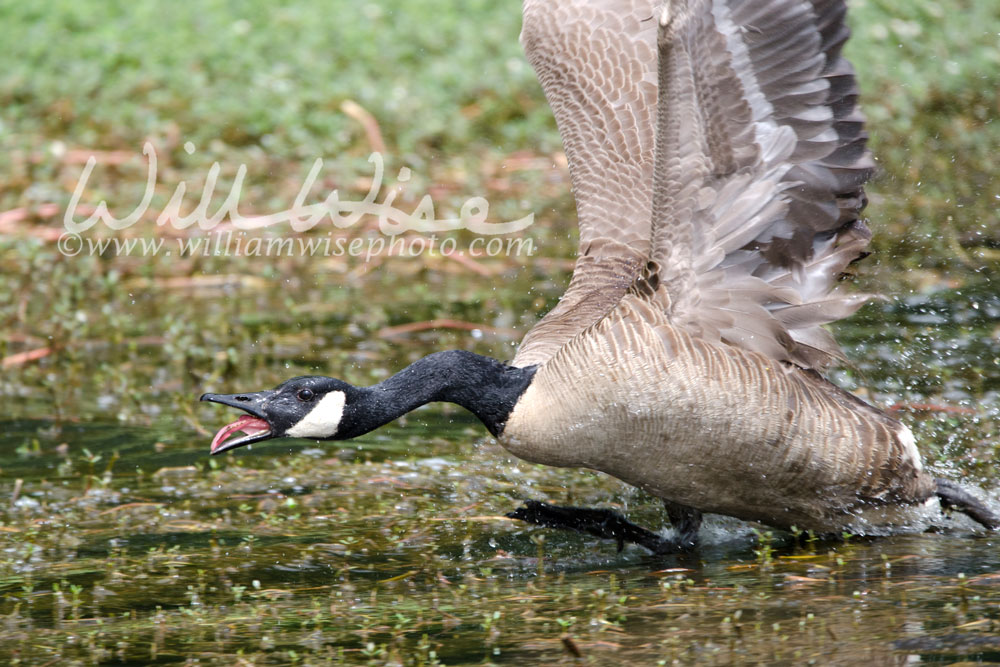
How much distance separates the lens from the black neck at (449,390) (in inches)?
206

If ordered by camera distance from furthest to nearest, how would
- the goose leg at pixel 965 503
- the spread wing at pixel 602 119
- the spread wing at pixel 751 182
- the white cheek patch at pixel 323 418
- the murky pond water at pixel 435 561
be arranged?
the spread wing at pixel 602 119
the goose leg at pixel 965 503
the white cheek patch at pixel 323 418
the spread wing at pixel 751 182
the murky pond water at pixel 435 561

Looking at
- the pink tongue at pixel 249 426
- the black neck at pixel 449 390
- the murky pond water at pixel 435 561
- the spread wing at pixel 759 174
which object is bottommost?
the murky pond water at pixel 435 561

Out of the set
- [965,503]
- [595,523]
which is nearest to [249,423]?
[595,523]

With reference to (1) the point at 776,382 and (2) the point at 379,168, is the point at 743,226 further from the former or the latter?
(2) the point at 379,168

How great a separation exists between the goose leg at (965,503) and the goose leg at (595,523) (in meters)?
1.23

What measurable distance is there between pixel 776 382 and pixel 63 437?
3889mm

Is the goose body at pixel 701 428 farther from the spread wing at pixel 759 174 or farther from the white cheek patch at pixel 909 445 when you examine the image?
the spread wing at pixel 759 174

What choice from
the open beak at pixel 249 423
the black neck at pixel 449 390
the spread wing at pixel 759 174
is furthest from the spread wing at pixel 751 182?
the open beak at pixel 249 423

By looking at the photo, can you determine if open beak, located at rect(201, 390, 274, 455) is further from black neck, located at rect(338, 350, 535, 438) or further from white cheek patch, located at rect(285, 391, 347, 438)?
black neck, located at rect(338, 350, 535, 438)

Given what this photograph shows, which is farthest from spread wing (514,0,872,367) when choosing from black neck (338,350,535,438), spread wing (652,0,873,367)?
black neck (338,350,535,438)

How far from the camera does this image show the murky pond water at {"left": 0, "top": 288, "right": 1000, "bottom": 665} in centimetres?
428

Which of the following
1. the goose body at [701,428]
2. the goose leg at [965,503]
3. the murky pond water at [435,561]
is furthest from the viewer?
the goose leg at [965,503]

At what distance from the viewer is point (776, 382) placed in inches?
A: 209

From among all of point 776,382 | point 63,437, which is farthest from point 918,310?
point 63,437
